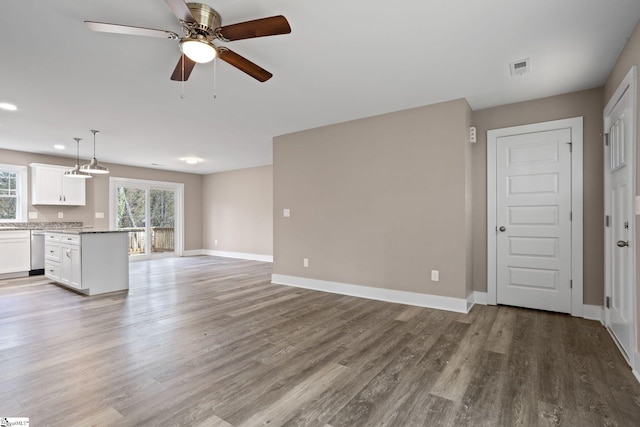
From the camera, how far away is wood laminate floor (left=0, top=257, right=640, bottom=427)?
Answer: 1.74 m

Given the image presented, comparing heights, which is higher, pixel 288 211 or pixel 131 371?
pixel 288 211

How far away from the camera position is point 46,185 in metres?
6.21

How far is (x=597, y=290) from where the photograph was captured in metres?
3.30

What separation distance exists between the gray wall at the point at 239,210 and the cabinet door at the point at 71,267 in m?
4.13

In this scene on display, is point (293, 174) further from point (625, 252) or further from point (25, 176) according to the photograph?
point (25, 176)

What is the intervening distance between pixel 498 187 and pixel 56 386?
4626 mm

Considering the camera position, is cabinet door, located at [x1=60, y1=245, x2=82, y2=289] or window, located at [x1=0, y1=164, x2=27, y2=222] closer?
cabinet door, located at [x1=60, y1=245, x2=82, y2=289]

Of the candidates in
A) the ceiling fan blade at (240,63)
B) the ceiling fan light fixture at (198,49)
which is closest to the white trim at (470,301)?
the ceiling fan blade at (240,63)

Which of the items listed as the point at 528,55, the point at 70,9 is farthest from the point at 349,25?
the point at 70,9

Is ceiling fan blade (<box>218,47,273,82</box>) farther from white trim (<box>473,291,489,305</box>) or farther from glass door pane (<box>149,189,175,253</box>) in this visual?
glass door pane (<box>149,189,175,253</box>)

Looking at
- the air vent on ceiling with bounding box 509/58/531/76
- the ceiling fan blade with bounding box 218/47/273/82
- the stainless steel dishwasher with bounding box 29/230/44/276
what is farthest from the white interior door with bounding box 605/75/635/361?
the stainless steel dishwasher with bounding box 29/230/44/276

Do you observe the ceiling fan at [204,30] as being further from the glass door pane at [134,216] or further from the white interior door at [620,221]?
the glass door pane at [134,216]

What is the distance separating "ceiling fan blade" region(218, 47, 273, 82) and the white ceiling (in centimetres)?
26

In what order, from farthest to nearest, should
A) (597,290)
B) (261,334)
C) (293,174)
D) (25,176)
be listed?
(25,176)
(293,174)
(597,290)
(261,334)
